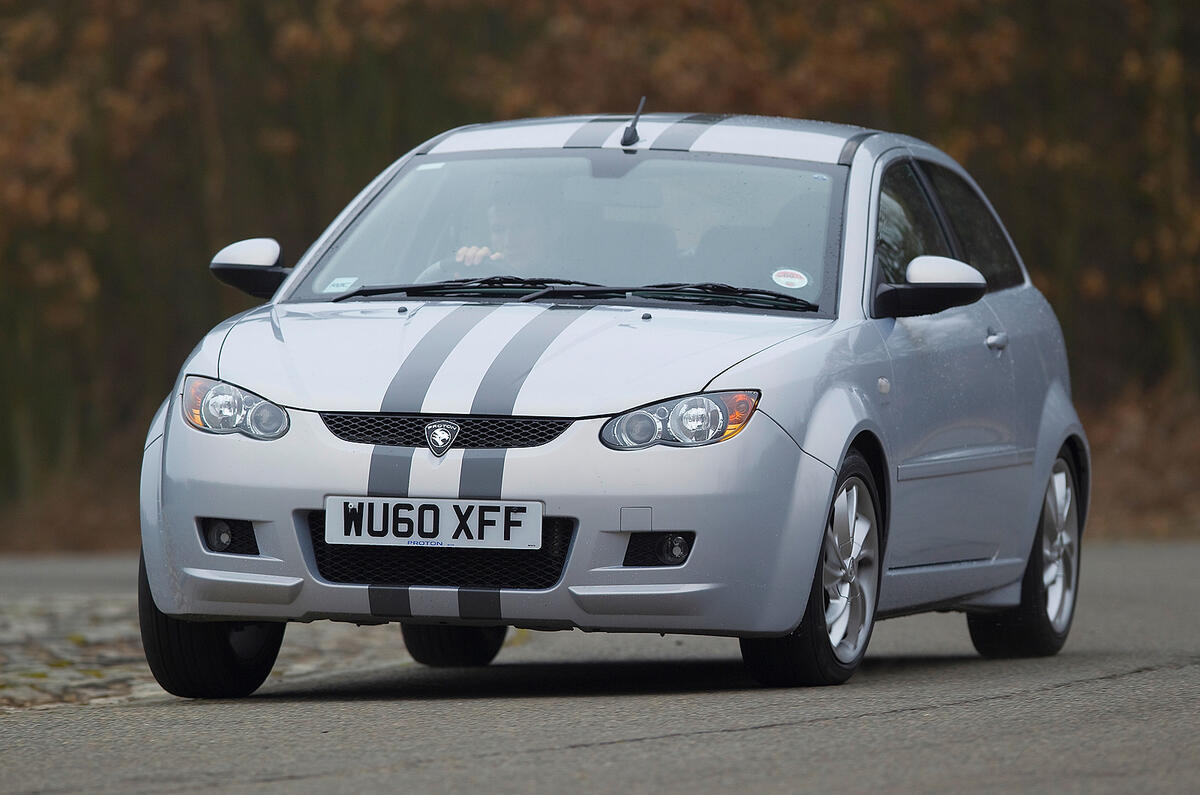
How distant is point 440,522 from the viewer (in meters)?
6.34

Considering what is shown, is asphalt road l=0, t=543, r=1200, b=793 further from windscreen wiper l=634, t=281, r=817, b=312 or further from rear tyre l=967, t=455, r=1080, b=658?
windscreen wiper l=634, t=281, r=817, b=312

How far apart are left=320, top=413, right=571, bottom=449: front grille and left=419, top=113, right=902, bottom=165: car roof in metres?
1.79

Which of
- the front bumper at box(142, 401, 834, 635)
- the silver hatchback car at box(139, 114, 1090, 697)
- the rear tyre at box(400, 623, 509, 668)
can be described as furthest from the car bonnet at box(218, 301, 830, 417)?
the rear tyre at box(400, 623, 509, 668)

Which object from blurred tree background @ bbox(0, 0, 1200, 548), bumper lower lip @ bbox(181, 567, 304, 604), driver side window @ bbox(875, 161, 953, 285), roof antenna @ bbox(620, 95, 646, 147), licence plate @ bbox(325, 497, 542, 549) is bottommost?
blurred tree background @ bbox(0, 0, 1200, 548)

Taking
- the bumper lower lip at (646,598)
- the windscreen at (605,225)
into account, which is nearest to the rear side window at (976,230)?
the windscreen at (605,225)

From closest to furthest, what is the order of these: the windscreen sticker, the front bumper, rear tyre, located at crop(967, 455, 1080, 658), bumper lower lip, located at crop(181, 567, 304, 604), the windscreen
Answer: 1. the front bumper
2. bumper lower lip, located at crop(181, 567, 304, 604)
3. the windscreen
4. the windscreen sticker
5. rear tyre, located at crop(967, 455, 1080, 658)

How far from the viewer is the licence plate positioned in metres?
6.32

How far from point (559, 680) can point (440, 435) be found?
171 cm

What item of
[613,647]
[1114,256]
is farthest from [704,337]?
[1114,256]

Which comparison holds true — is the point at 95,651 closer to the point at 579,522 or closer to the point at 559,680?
the point at 559,680

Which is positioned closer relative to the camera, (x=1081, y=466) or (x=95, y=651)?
(x=1081, y=466)

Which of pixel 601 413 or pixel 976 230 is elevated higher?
pixel 601 413

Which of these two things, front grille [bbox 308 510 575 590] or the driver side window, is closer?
front grille [bbox 308 510 575 590]

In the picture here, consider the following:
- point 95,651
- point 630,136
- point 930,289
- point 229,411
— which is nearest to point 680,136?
point 630,136
